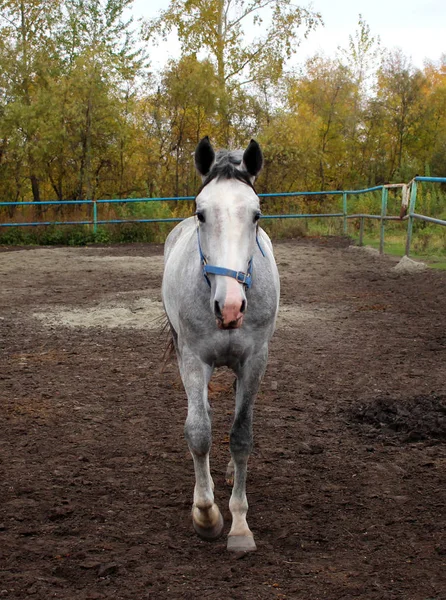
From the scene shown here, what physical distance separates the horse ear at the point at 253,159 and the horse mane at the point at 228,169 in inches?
1.4

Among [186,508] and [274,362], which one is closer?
[186,508]

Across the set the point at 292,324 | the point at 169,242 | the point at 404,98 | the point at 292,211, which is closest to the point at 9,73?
the point at 292,211

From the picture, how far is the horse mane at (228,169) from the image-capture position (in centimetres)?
284

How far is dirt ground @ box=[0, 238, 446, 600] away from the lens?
2.45 metres

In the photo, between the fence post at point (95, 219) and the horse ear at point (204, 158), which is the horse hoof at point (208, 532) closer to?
the horse ear at point (204, 158)

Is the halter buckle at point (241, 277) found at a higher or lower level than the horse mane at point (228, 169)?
lower

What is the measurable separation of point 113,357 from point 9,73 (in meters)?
19.4

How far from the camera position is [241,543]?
2.68 meters

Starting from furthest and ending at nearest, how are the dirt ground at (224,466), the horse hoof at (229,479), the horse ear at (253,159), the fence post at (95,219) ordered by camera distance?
the fence post at (95,219) → the horse hoof at (229,479) → the horse ear at (253,159) → the dirt ground at (224,466)

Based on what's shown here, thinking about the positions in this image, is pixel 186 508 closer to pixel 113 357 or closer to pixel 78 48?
pixel 113 357

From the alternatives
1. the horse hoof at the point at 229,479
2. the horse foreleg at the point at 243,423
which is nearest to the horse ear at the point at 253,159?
the horse foreleg at the point at 243,423

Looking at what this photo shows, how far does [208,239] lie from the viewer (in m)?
2.73

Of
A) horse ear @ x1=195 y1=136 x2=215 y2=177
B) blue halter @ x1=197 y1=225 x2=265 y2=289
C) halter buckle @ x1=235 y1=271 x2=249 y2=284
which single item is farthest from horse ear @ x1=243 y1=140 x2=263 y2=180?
halter buckle @ x1=235 y1=271 x2=249 y2=284

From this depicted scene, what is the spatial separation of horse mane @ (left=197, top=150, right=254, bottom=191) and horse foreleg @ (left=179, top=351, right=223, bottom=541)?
2.77 ft
